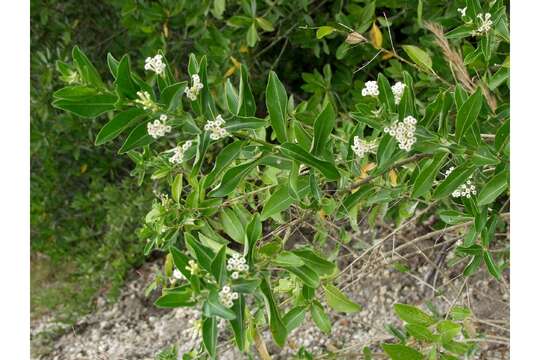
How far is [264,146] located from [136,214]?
1865 millimetres

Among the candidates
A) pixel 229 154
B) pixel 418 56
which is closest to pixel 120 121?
pixel 229 154

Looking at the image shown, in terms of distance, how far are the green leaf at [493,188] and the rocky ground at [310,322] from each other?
79 centimetres

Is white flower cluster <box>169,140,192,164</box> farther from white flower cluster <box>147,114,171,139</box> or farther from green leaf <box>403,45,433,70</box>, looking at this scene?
green leaf <box>403,45,433,70</box>

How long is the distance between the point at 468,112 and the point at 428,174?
11cm

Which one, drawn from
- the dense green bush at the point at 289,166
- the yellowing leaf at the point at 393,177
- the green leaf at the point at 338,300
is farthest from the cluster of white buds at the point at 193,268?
the yellowing leaf at the point at 393,177

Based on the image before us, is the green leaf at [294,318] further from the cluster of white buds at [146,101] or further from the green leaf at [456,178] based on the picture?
the cluster of white buds at [146,101]

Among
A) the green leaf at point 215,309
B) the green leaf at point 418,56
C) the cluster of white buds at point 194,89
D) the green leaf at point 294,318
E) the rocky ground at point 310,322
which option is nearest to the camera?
the green leaf at point 215,309

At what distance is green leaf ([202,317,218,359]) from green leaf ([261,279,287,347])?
0.32 ft

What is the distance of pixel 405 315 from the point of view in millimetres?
1283

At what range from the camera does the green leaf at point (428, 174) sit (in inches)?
41.0

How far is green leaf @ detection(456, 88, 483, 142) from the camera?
1.00 metres

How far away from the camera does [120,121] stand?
38.0 inches

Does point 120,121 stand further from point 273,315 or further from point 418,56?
point 418,56

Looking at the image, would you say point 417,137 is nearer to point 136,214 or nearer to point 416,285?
point 416,285
